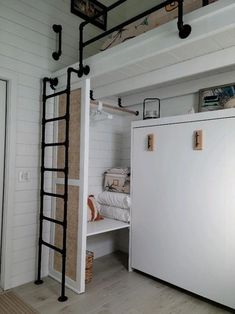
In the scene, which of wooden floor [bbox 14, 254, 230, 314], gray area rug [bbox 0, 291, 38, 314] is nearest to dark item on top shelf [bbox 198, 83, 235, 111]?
wooden floor [bbox 14, 254, 230, 314]

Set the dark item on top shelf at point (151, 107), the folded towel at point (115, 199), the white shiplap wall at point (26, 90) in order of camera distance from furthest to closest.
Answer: the dark item on top shelf at point (151, 107) → the folded towel at point (115, 199) → the white shiplap wall at point (26, 90)

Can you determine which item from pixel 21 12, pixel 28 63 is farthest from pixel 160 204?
pixel 21 12

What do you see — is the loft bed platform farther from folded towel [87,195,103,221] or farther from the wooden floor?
the wooden floor

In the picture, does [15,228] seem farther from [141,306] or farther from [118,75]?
[118,75]

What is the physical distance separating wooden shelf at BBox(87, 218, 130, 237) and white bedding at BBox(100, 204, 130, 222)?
6 cm

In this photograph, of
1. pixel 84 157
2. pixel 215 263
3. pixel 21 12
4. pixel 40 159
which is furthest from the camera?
pixel 40 159

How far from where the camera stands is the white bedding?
3.03 m

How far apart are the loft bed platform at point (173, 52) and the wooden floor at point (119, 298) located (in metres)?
2.11

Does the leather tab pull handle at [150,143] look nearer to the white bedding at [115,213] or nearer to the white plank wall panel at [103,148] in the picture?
the white bedding at [115,213]

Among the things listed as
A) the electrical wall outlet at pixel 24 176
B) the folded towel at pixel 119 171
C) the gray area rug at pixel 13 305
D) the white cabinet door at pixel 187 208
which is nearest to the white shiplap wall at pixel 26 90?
the electrical wall outlet at pixel 24 176

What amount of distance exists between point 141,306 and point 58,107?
7.04ft

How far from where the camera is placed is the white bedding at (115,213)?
303 cm

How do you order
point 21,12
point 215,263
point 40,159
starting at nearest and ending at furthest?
point 215,263
point 21,12
point 40,159

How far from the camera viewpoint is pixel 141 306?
225cm
